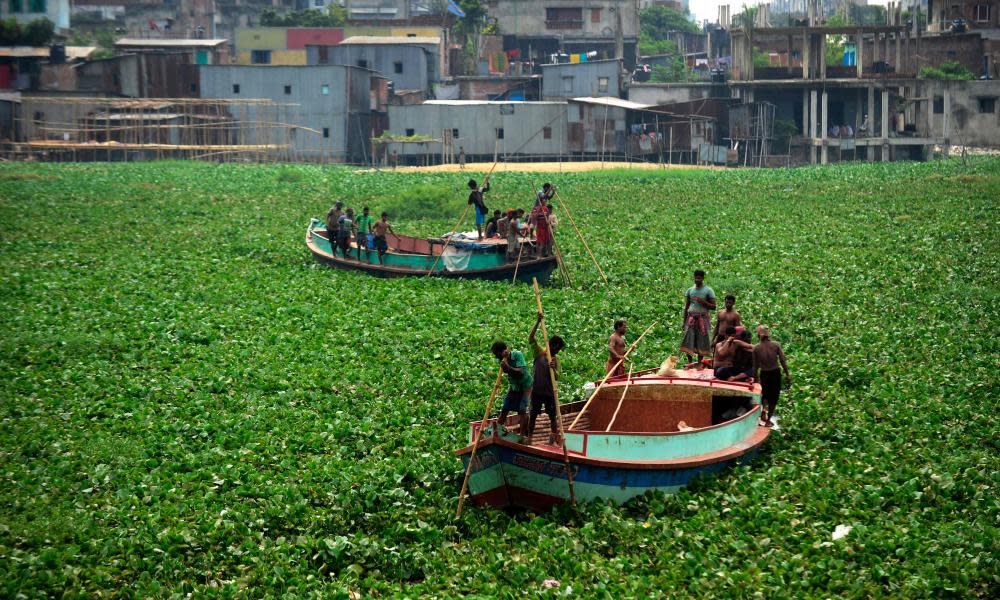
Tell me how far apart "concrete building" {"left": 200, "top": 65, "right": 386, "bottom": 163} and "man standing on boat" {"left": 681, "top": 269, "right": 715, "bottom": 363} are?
4556 centimetres

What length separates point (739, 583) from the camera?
10750 mm

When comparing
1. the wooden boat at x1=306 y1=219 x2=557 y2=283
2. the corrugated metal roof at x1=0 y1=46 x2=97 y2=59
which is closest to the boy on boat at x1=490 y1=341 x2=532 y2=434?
the wooden boat at x1=306 y1=219 x2=557 y2=283

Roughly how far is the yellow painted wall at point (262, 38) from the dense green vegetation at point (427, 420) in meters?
46.9

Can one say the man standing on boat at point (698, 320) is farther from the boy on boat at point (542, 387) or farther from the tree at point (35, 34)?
the tree at point (35, 34)

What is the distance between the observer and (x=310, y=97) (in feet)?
202

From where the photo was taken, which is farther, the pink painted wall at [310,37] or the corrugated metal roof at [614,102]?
the pink painted wall at [310,37]

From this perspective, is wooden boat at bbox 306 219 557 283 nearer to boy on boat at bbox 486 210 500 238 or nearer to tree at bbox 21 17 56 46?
boy on boat at bbox 486 210 500 238

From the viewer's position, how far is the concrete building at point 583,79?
66.0m

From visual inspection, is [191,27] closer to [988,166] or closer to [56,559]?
[988,166]

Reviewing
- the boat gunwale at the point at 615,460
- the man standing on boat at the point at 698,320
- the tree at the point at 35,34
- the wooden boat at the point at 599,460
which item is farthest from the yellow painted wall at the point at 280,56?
the boat gunwale at the point at 615,460

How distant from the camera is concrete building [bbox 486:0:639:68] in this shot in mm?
78938

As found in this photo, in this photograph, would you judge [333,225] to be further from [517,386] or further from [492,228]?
[517,386]

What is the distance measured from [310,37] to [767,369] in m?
67.9

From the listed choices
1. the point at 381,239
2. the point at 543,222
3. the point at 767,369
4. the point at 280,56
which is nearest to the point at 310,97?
the point at 280,56
